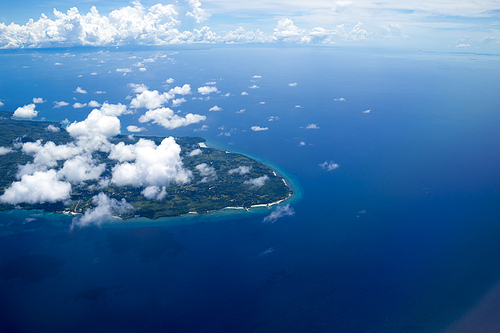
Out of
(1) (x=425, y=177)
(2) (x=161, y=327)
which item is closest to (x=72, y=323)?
(2) (x=161, y=327)

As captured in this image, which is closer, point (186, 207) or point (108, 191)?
point (186, 207)

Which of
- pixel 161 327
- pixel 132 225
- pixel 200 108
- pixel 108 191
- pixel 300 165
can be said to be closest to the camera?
pixel 161 327

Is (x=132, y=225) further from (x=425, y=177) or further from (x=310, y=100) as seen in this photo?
(x=310, y=100)

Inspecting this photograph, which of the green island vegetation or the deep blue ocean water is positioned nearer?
the deep blue ocean water

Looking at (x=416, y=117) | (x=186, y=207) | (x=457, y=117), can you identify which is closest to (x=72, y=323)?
(x=186, y=207)

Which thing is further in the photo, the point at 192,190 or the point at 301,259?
the point at 192,190

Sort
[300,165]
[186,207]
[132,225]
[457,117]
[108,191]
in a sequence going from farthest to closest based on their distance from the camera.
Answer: [457,117]
[300,165]
[108,191]
[186,207]
[132,225]

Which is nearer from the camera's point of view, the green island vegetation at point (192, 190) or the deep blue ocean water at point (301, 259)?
the deep blue ocean water at point (301, 259)

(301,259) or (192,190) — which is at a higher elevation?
(192,190)

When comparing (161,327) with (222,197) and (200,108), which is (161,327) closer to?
(222,197)
